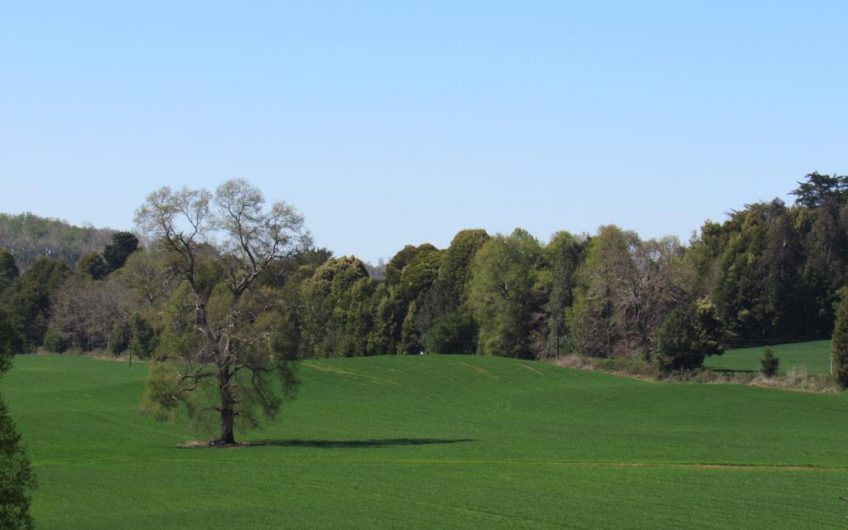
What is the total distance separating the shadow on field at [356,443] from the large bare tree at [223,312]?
1.82 meters

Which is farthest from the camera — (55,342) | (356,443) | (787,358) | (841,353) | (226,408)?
(55,342)

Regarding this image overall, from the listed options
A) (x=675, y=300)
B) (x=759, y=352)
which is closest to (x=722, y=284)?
(x=759, y=352)

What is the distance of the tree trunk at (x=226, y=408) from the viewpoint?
51812 millimetres

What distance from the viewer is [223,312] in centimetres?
5169

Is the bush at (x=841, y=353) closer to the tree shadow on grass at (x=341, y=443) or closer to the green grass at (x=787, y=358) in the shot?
the green grass at (x=787, y=358)

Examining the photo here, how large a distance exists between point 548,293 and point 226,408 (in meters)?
66.7

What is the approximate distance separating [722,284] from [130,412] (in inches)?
2849

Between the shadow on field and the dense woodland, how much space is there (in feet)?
148

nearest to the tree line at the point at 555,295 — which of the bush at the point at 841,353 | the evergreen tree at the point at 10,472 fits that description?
the bush at the point at 841,353

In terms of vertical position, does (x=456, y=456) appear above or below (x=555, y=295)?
below

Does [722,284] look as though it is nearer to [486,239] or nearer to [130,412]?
[486,239]

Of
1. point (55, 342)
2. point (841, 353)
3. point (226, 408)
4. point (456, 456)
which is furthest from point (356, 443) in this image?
point (55, 342)

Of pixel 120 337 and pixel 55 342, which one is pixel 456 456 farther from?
pixel 55 342

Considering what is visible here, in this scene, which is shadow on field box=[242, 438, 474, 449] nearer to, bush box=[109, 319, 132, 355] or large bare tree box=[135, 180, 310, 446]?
large bare tree box=[135, 180, 310, 446]
